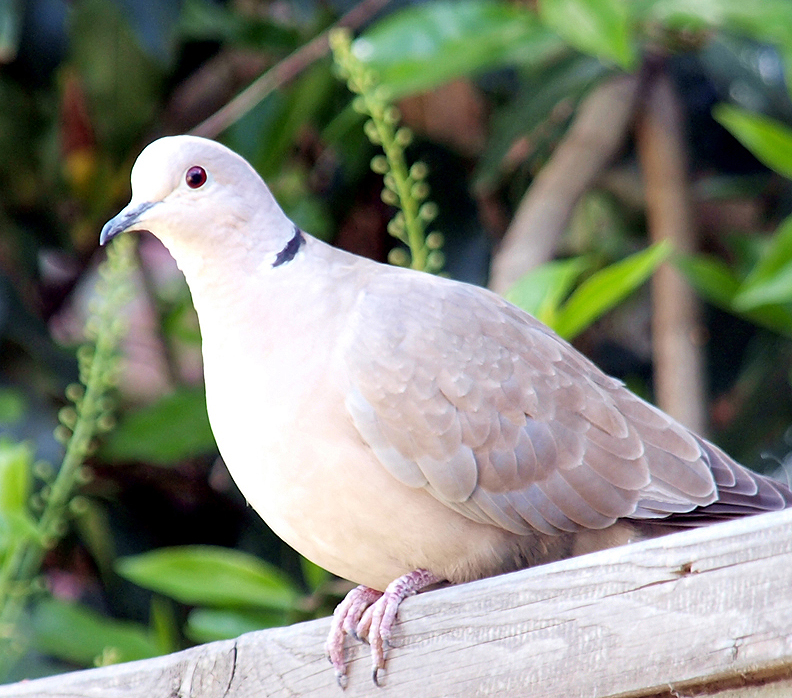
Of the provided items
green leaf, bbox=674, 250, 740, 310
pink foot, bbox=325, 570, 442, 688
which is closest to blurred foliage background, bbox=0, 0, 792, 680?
green leaf, bbox=674, 250, 740, 310

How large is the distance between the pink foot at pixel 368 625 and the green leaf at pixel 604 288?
29.3 inches

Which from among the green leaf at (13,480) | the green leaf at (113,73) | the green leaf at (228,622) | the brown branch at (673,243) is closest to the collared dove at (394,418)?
the green leaf at (13,480)

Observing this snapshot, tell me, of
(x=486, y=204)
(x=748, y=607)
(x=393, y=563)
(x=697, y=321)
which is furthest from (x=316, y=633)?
(x=486, y=204)

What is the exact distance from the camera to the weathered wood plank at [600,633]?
42.7 inches

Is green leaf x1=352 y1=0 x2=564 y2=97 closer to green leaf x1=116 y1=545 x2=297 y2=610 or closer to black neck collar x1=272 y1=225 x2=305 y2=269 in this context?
black neck collar x1=272 y1=225 x2=305 y2=269

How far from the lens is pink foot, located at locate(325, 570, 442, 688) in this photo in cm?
127

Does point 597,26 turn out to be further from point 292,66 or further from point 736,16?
point 292,66

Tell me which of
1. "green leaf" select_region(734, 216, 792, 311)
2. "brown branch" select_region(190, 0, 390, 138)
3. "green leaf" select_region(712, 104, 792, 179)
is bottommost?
"green leaf" select_region(734, 216, 792, 311)

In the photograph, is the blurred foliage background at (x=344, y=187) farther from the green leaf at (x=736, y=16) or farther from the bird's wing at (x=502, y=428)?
the bird's wing at (x=502, y=428)

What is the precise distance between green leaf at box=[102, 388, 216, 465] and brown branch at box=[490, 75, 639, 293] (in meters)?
0.75

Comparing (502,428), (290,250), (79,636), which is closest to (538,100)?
(290,250)

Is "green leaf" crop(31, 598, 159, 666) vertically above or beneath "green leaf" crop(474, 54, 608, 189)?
beneath

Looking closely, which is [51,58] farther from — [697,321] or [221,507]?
[697,321]

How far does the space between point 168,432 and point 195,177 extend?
1.25m
